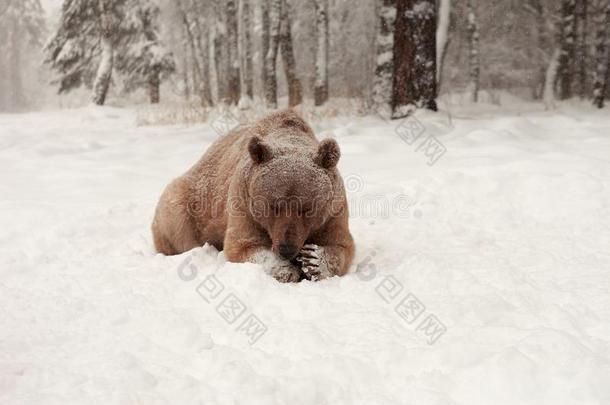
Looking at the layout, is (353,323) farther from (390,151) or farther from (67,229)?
(390,151)

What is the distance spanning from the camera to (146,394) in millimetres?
2174

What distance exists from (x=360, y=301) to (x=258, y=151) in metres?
1.40

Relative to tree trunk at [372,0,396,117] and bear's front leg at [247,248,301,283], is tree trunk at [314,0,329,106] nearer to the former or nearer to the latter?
tree trunk at [372,0,396,117]

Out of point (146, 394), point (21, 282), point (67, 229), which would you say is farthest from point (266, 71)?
point (146, 394)

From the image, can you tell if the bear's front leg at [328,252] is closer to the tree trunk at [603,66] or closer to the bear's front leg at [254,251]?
the bear's front leg at [254,251]

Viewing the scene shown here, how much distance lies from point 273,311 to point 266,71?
16.4 m

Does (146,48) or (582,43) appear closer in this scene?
(582,43)

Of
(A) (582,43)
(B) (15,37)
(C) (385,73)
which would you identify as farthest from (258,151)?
(B) (15,37)

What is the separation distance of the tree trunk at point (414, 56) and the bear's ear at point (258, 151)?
22.0 ft

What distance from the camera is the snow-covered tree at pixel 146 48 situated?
80.5ft

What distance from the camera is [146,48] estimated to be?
25.1 m

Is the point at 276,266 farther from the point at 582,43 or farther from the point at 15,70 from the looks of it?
the point at 15,70

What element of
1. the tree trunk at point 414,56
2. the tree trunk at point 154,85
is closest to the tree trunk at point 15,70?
the tree trunk at point 154,85

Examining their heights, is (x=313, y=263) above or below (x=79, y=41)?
below
